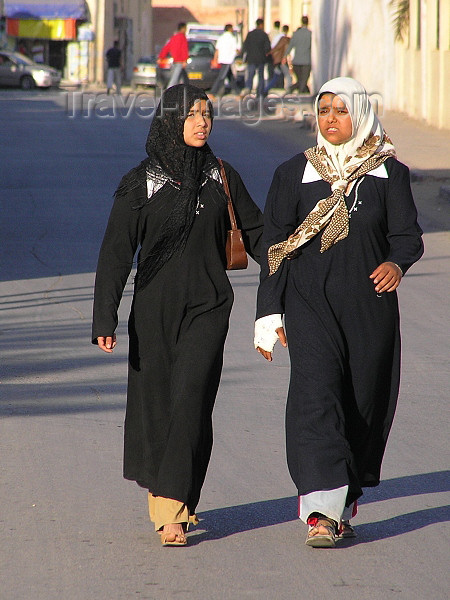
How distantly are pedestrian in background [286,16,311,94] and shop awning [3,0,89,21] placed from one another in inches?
1358

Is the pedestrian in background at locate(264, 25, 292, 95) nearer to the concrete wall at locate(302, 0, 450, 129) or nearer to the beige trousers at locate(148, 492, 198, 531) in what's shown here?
the concrete wall at locate(302, 0, 450, 129)

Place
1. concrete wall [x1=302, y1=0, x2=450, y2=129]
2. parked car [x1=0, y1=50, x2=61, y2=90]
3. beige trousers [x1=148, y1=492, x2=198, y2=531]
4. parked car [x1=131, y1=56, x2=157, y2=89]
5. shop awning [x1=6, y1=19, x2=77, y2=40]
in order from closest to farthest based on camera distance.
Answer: beige trousers [x1=148, y1=492, x2=198, y2=531] < concrete wall [x1=302, y1=0, x2=450, y2=129] < parked car [x1=0, y1=50, x2=61, y2=90] < parked car [x1=131, y1=56, x2=157, y2=89] < shop awning [x1=6, y1=19, x2=77, y2=40]

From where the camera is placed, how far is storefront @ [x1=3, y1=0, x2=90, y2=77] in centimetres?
6412

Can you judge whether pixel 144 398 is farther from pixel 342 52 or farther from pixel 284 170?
Answer: pixel 342 52

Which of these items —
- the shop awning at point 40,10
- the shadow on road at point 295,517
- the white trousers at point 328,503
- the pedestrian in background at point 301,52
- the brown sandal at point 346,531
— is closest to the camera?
the white trousers at point 328,503

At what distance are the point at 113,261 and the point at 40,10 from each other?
6174 cm

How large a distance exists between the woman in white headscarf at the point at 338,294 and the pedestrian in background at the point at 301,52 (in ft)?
86.8

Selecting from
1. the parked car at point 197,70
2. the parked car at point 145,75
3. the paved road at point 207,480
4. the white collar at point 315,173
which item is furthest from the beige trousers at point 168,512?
the parked car at point 145,75

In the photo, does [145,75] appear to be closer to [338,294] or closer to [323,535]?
[338,294]

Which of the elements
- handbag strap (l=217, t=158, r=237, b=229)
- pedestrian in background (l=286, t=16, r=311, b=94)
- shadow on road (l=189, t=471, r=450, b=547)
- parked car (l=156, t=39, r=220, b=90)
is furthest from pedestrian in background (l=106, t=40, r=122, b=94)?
handbag strap (l=217, t=158, r=237, b=229)

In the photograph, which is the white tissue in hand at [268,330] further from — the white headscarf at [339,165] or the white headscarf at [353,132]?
the white headscarf at [353,132]

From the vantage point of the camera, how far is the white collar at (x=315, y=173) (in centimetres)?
473

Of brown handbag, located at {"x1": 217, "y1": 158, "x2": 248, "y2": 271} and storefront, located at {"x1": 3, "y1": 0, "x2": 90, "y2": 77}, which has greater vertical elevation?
storefront, located at {"x1": 3, "y1": 0, "x2": 90, "y2": 77}

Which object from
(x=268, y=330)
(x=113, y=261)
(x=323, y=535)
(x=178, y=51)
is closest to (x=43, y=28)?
(x=178, y=51)
